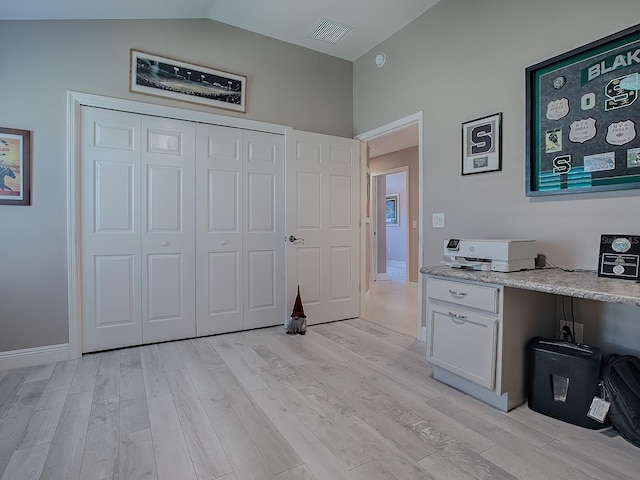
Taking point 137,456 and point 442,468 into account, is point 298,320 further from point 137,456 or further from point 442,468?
point 442,468

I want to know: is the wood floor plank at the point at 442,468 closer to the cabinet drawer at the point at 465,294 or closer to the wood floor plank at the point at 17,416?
the cabinet drawer at the point at 465,294

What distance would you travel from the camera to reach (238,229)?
3311mm

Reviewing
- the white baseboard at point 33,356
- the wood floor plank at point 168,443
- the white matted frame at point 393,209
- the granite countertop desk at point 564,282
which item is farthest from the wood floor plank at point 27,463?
the white matted frame at point 393,209

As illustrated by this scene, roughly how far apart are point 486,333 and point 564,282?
0.49 meters

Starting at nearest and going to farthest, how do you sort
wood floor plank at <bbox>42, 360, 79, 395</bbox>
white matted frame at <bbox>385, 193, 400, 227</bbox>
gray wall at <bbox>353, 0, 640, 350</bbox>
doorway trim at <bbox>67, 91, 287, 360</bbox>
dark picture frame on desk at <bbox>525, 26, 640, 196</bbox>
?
dark picture frame on desk at <bbox>525, 26, 640, 196</bbox> → gray wall at <bbox>353, 0, 640, 350</bbox> → wood floor plank at <bbox>42, 360, 79, 395</bbox> → doorway trim at <bbox>67, 91, 287, 360</bbox> → white matted frame at <bbox>385, 193, 400, 227</bbox>

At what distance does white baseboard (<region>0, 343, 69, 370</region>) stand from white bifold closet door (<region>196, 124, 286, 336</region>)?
104 cm

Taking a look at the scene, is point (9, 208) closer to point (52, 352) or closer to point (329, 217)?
point (52, 352)

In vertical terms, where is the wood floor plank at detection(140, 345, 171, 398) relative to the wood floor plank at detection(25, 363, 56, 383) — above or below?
above

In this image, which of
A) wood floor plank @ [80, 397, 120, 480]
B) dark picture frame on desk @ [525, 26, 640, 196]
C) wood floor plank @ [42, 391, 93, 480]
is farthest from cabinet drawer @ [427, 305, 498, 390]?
wood floor plank @ [42, 391, 93, 480]

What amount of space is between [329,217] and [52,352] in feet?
8.75

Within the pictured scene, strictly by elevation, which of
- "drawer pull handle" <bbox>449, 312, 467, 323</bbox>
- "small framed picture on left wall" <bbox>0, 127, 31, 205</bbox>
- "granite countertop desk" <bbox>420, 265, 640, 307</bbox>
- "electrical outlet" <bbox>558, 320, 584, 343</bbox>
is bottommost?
"electrical outlet" <bbox>558, 320, 584, 343</bbox>

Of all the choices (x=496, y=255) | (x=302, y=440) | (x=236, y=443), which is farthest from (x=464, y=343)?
(x=236, y=443)

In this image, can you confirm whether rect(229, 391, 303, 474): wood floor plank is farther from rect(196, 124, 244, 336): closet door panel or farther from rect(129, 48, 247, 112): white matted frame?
rect(129, 48, 247, 112): white matted frame

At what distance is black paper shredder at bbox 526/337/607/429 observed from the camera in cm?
171
